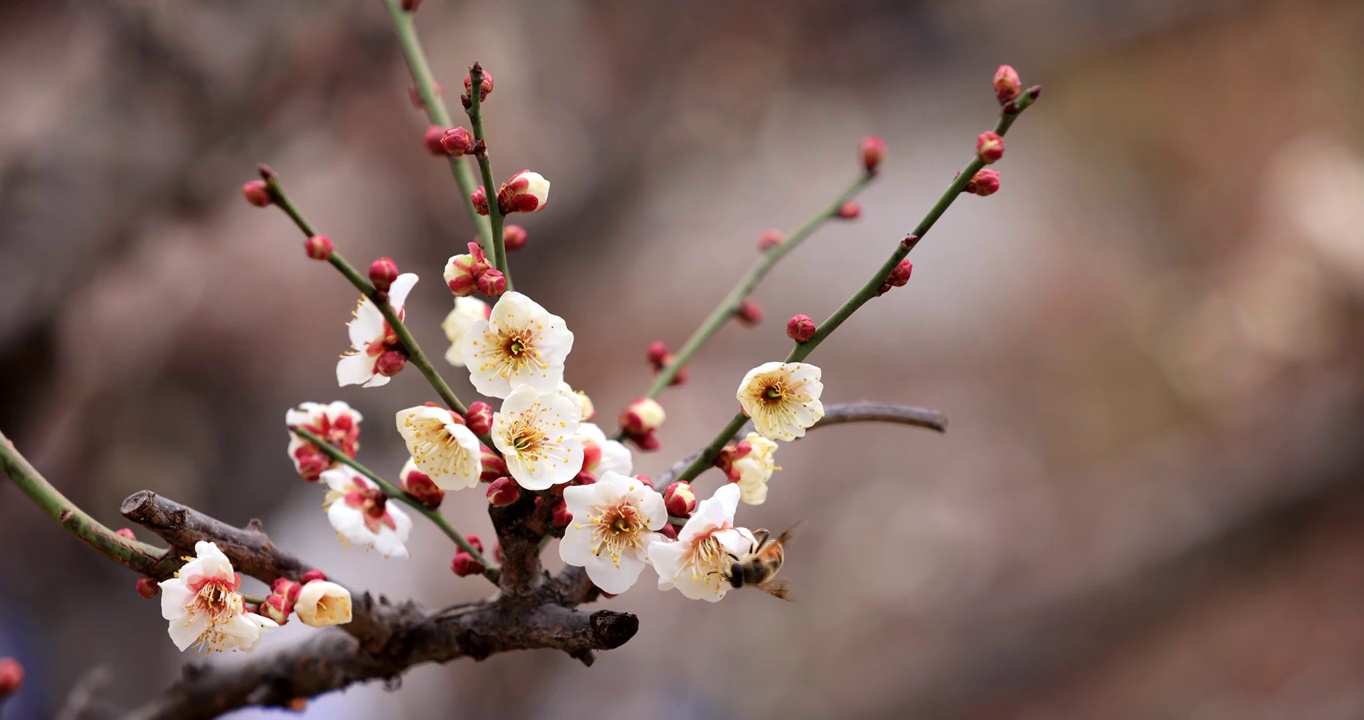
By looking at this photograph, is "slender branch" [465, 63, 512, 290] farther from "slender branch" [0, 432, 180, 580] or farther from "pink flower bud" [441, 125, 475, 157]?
"slender branch" [0, 432, 180, 580]

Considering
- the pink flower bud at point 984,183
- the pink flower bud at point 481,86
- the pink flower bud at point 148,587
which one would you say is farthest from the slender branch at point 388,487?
the pink flower bud at point 984,183

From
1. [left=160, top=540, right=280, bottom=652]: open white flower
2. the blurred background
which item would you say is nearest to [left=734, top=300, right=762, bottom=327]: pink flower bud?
[left=160, top=540, right=280, bottom=652]: open white flower

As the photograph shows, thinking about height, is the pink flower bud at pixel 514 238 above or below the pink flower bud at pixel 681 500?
above

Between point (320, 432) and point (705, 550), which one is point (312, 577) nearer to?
point (320, 432)

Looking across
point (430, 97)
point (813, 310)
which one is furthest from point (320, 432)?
point (813, 310)

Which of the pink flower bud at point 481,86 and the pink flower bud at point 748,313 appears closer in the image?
the pink flower bud at point 481,86

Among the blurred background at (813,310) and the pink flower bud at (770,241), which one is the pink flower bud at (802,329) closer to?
the pink flower bud at (770,241)

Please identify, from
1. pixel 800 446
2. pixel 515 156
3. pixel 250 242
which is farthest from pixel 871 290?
pixel 800 446
